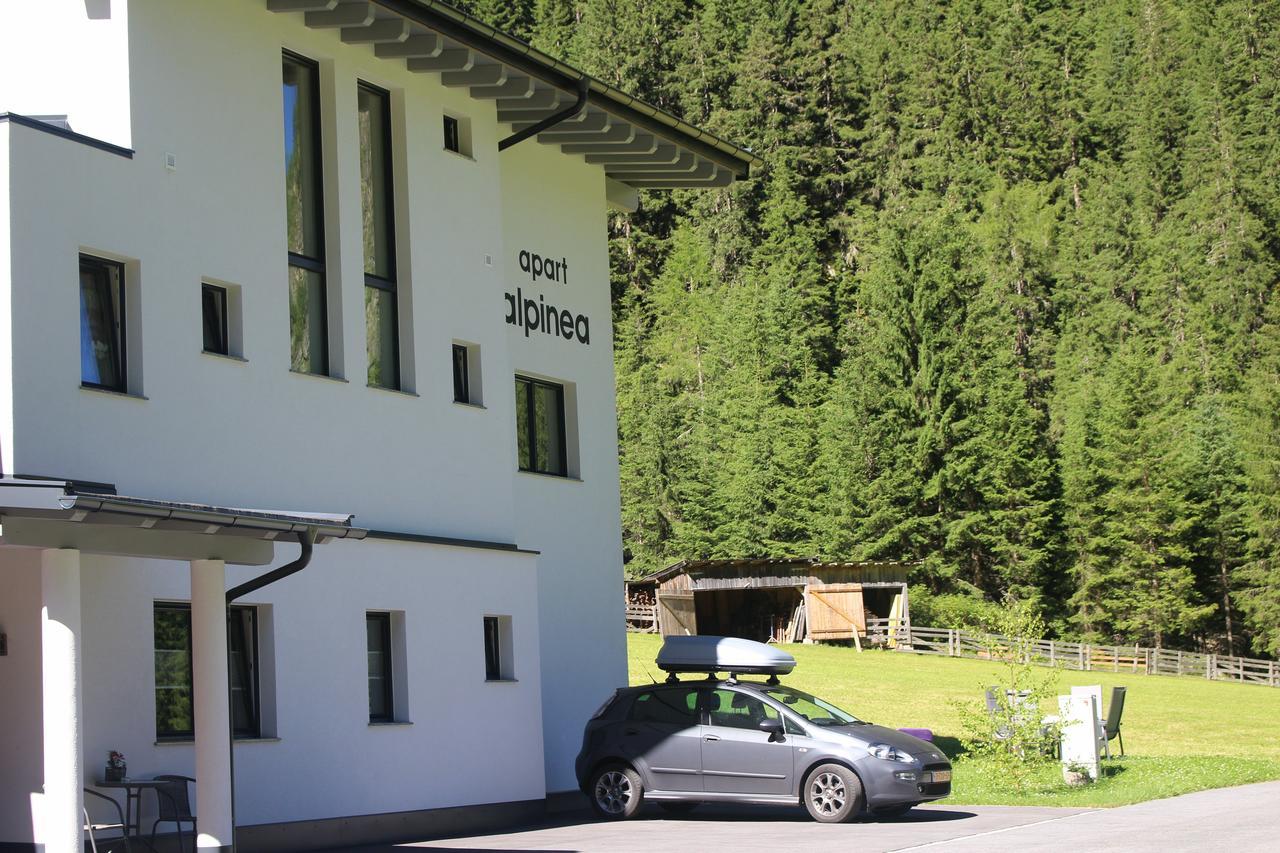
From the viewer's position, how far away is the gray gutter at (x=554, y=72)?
16609 millimetres

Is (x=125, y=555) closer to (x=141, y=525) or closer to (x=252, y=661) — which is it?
(x=141, y=525)

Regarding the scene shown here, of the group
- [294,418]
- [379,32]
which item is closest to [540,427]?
[294,418]

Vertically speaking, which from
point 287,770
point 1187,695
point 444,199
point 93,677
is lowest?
point 1187,695

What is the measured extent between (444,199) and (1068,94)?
282 feet

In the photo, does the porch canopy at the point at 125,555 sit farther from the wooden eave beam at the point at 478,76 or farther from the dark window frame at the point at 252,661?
the wooden eave beam at the point at 478,76

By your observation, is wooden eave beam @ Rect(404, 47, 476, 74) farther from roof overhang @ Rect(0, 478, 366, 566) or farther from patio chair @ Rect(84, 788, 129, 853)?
patio chair @ Rect(84, 788, 129, 853)

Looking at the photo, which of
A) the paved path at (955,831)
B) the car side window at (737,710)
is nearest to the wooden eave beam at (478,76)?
the car side window at (737,710)

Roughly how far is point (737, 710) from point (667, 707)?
862 mm

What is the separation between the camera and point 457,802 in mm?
16750

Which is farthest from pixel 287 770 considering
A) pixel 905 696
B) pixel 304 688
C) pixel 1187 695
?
pixel 1187 695

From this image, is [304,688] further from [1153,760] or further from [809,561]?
[809,561]

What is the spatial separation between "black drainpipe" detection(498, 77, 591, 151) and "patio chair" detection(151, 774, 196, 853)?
9853 millimetres

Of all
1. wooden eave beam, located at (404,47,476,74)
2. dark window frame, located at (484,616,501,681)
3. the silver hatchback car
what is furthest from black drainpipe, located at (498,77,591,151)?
the silver hatchback car

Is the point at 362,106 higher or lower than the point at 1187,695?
higher
